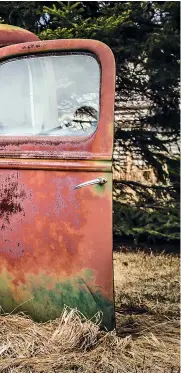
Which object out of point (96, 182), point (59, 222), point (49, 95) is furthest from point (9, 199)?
point (49, 95)

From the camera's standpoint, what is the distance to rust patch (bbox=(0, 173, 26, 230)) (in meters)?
2.82

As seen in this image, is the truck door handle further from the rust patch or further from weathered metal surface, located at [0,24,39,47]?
weathered metal surface, located at [0,24,39,47]

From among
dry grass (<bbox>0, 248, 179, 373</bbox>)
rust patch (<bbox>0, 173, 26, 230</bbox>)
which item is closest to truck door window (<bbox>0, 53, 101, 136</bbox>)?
rust patch (<bbox>0, 173, 26, 230</bbox>)

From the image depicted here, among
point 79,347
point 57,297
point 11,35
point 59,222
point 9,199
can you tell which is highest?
point 11,35

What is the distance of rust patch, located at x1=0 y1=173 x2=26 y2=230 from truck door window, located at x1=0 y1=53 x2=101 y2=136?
32 centimetres

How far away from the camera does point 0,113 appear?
9.92 feet

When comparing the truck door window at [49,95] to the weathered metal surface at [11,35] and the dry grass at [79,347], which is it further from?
the dry grass at [79,347]

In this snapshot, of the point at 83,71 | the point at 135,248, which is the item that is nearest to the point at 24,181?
the point at 83,71

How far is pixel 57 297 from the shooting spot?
2.80 meters

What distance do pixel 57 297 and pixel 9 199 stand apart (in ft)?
1.95

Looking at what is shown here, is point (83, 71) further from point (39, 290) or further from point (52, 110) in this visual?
point (39, 290)

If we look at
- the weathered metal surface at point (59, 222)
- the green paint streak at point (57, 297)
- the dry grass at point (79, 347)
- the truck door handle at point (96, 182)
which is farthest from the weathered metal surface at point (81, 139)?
the dry grass at point (79, 347)

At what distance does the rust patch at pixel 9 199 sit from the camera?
282cm

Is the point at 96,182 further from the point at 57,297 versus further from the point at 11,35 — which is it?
the point at 11,35
